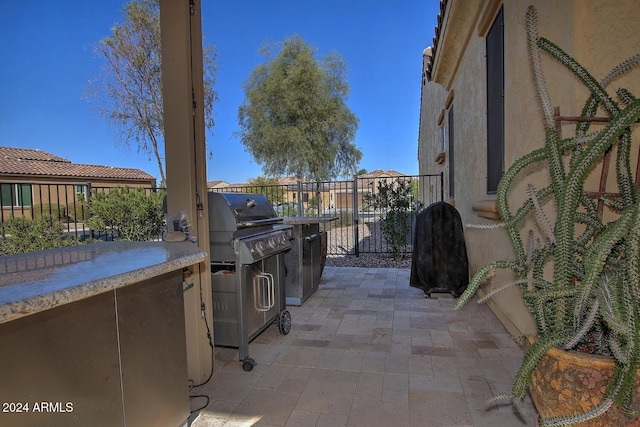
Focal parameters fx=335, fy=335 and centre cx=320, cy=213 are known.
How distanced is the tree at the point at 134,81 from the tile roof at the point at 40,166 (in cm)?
496

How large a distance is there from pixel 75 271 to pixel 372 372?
2038mm

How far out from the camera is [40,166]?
12047 mm

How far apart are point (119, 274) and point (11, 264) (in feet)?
1.69

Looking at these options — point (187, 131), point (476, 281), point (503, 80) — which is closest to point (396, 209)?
point (503, 80)

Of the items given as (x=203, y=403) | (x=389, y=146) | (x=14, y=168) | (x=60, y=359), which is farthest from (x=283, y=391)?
(x=389, y=146)

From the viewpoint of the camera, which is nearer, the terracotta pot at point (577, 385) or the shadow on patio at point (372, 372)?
the terracotta pot at point (577, 385)

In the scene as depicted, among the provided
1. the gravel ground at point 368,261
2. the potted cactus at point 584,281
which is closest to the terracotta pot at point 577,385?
the potted cactus at point 584,281

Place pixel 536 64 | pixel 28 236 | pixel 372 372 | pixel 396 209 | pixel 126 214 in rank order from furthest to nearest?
pixel 396 209, pixel 126 214, pixel 28 236, pixel 372 372, pixel 536 64

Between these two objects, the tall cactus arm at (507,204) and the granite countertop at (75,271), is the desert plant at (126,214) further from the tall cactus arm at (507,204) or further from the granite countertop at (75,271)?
the tall cactus arm at (507,204)

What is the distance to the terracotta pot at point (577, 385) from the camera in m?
1.11

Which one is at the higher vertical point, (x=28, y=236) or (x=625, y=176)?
(x=625, y=176)

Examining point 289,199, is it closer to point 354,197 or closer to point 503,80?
point 354,197

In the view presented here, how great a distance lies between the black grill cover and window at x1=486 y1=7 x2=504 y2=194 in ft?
2.93

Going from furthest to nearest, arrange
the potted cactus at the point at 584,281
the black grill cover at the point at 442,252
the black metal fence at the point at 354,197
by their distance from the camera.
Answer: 1. the black metal fence at the point at 354,197
2. the black grill cover at the point at 442,252
3. the potted cactus at the point at 584,281
